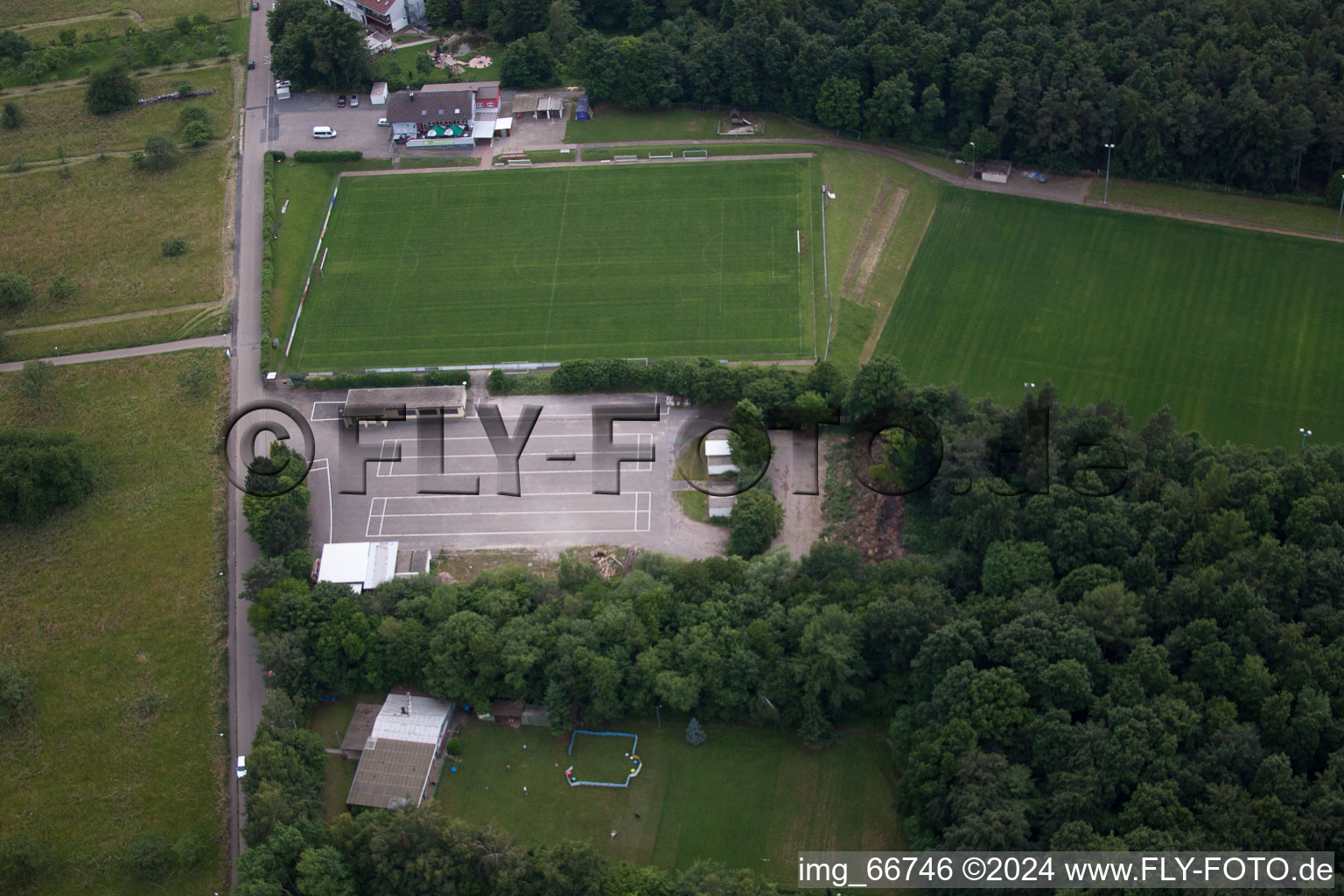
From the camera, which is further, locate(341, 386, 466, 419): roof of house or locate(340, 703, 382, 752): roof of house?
locate(341, 386, 466, 419): roof of house

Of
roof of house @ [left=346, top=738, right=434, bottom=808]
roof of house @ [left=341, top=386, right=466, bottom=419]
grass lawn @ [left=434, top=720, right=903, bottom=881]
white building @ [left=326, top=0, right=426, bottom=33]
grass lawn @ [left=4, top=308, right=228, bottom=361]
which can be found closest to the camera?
grass lawn @ [left=434, top=720, right=903, bottom=881]

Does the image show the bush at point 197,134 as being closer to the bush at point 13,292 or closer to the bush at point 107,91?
the bush at point 107,91

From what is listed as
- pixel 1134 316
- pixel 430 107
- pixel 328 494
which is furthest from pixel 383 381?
pixel 1134 316

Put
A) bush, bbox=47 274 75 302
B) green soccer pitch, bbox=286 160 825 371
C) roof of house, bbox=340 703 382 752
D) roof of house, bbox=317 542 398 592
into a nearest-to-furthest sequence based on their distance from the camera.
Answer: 1. roof of house, bbox=340 703 382 752
2. roof of house, bbox=317 542 398 592
3. green soccer pitch, bbox=286 160 825 371
4. bush, bbox=47 274 75 302

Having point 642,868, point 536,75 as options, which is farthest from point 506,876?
point 536,75

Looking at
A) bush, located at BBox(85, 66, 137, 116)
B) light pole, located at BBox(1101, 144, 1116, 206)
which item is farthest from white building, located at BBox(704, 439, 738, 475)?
bush, located at BBox(85, 66, 137, 116)

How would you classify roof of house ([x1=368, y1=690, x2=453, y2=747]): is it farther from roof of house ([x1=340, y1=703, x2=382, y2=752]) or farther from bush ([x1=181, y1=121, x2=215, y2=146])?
bush ([x1=181, y1=121, x2=215, y2=146])

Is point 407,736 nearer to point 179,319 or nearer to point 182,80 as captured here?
point 179,319

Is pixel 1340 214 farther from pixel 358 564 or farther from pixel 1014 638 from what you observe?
pixel 358 564
